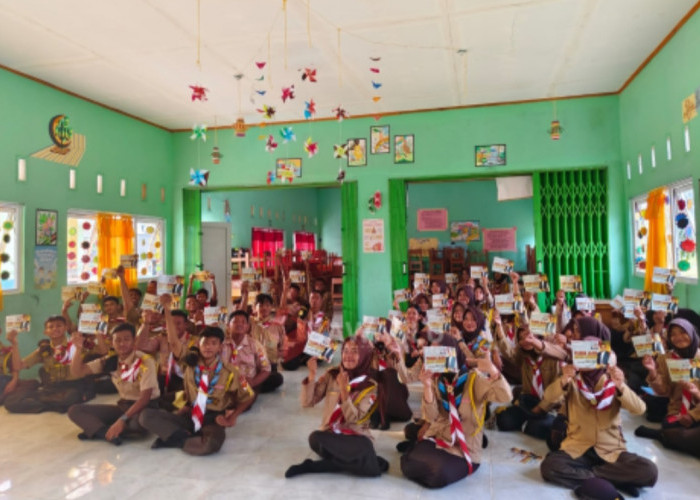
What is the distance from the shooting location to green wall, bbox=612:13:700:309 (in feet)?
12.2

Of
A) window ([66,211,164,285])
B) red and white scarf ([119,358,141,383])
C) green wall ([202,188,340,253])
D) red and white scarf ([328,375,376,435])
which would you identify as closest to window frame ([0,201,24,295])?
window ([66,211,164,285])

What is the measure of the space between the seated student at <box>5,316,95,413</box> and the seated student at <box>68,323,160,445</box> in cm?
63

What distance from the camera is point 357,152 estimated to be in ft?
20.2

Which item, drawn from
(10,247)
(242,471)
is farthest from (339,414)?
(10,247)

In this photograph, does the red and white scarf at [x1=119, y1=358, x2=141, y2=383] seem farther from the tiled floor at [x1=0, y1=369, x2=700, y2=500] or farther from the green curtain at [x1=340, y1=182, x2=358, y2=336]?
the green curtain at [x1=340, y1=182, x2=358, y2=336]

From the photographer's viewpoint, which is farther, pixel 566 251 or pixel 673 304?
pixel 566 251

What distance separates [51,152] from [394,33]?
360cm

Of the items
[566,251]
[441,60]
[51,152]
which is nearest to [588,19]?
[441,60]

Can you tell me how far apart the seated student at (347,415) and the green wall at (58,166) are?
11.0ft

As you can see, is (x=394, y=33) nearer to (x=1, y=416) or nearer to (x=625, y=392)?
(x=625, y=392)

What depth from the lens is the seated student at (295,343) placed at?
498 cm

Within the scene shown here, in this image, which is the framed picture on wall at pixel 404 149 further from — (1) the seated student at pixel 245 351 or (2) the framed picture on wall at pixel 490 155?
(1) the seated student at pixel 245 351

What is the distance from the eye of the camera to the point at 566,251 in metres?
5.62

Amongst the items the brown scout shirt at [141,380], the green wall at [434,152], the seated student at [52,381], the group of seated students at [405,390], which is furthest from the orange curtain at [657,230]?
the seated student at [52,381]
